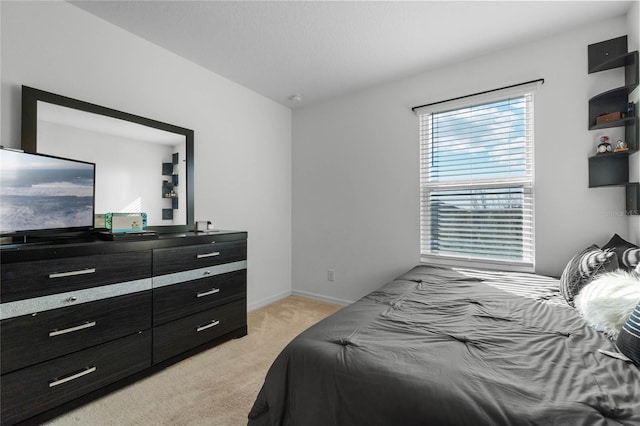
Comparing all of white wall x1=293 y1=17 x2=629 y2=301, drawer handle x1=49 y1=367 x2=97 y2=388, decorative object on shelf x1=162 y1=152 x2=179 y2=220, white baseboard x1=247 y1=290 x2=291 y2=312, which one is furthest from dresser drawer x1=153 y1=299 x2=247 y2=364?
white wall x1=293 y1=17 x2=629 y2=301

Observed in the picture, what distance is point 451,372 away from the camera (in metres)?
0.92

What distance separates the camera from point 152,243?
1.88 metres

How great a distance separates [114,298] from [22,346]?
406 mm

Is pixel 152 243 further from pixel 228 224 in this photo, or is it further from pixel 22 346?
A: pixel 228 224

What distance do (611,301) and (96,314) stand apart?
8.35ft

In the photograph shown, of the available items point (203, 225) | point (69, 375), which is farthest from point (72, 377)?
point (203, 225)

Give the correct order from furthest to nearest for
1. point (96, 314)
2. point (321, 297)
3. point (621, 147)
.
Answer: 1. point (321, 297)
2. point (621, 147)
3. point (96, 314)

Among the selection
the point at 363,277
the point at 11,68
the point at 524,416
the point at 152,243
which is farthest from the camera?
the point at 363,277

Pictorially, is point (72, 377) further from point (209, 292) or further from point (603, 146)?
point (603, 146)

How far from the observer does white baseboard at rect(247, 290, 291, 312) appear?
3.19 metres

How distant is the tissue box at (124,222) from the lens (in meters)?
1.95

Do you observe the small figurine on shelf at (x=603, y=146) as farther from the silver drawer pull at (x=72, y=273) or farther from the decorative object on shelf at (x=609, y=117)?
the silver drawer pull at (x=72, y=273)

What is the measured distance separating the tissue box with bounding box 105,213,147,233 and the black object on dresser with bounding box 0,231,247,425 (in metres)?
0.26

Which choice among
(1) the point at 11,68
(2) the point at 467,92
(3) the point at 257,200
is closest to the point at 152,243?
(1) the point at 11,68
